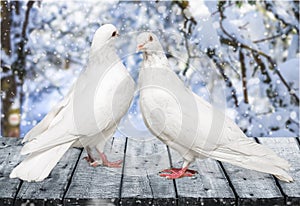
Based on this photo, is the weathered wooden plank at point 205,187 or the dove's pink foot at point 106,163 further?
the dove's pink foot at point 106,163

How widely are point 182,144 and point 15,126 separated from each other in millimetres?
1079

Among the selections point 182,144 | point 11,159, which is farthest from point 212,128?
point 11,159

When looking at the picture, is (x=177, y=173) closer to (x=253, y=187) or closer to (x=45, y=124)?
(x=253, y=187)

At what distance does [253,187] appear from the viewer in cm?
137

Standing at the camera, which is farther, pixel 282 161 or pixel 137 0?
pixel 137 0

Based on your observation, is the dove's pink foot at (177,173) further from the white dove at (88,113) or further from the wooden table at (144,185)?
the white dove at (88,113)

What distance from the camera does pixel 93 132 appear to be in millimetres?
1361

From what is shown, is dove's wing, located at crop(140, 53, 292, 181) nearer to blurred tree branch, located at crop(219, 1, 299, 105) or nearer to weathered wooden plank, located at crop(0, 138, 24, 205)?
weathered wooden plank, located at crop(0, 138, 24, 205)

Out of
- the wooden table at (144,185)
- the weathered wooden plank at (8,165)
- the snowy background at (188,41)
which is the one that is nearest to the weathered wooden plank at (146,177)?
the wooden table at (144,185)

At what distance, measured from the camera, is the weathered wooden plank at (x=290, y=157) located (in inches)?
51.5

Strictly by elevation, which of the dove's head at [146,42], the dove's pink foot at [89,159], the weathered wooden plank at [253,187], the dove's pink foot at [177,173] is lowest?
the weathered wooden plank at [253,187]

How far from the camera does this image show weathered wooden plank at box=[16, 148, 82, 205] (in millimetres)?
1284

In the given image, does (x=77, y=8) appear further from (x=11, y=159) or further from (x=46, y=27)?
(x=11, y=159)

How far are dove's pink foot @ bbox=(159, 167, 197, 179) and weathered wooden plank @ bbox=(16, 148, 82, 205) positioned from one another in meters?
0.23
